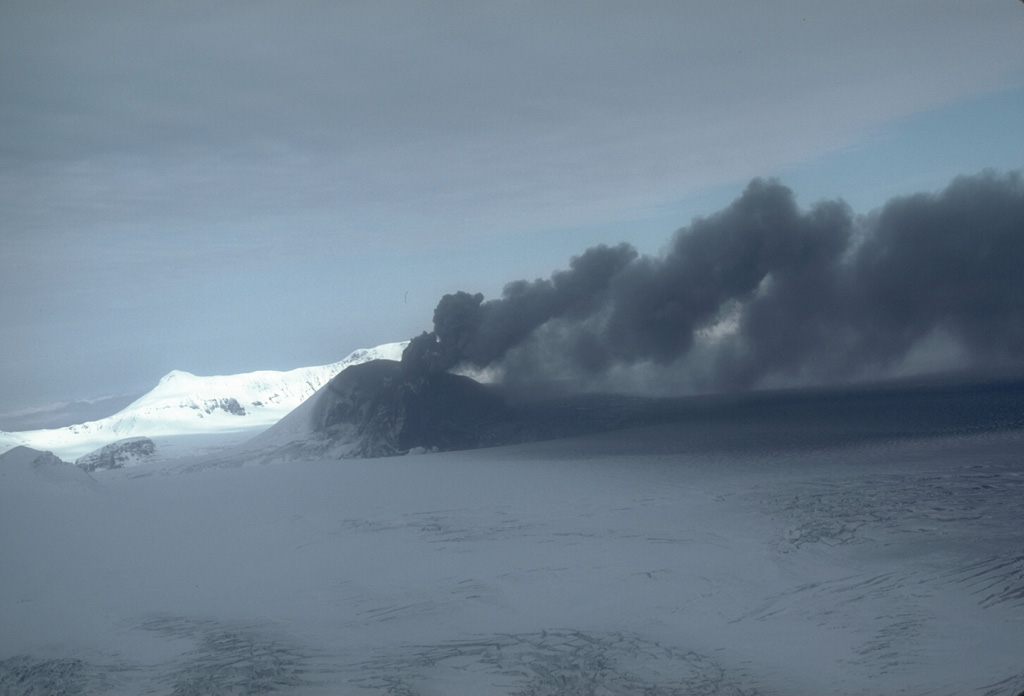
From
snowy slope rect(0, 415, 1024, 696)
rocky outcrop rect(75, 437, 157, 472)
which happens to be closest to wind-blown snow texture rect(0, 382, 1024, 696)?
snowy slope rect(0, 415, 1024, 696)

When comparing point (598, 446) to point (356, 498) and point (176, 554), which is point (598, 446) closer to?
point (356, 498)

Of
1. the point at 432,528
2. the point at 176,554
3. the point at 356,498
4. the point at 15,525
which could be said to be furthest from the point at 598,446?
the point at 15,525

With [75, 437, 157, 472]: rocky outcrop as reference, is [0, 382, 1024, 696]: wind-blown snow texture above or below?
below

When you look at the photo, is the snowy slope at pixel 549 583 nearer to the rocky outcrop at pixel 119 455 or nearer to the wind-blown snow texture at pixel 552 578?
the wind-blown snow texture at pixel 552 578

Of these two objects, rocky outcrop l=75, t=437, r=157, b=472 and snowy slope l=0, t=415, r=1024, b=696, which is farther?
rocky outcrop l=75, t=437, r=157, b=472

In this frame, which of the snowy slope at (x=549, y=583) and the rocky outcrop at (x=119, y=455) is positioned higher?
the rocky outcrop at (x=119, y=455)

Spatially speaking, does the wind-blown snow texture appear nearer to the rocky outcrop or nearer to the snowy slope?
the snowy slope

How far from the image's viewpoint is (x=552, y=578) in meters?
7.79

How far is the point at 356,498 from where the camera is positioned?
1247 centimetres

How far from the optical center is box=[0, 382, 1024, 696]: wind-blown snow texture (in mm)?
5711

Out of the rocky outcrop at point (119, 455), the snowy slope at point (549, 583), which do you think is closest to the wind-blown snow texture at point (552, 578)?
the snowy slope at point (549, 583)

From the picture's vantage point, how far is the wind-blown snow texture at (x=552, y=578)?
225 inches

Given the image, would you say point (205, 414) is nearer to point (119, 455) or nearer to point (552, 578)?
point (119, 455)

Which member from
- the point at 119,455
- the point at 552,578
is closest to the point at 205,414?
the point at 119,455
